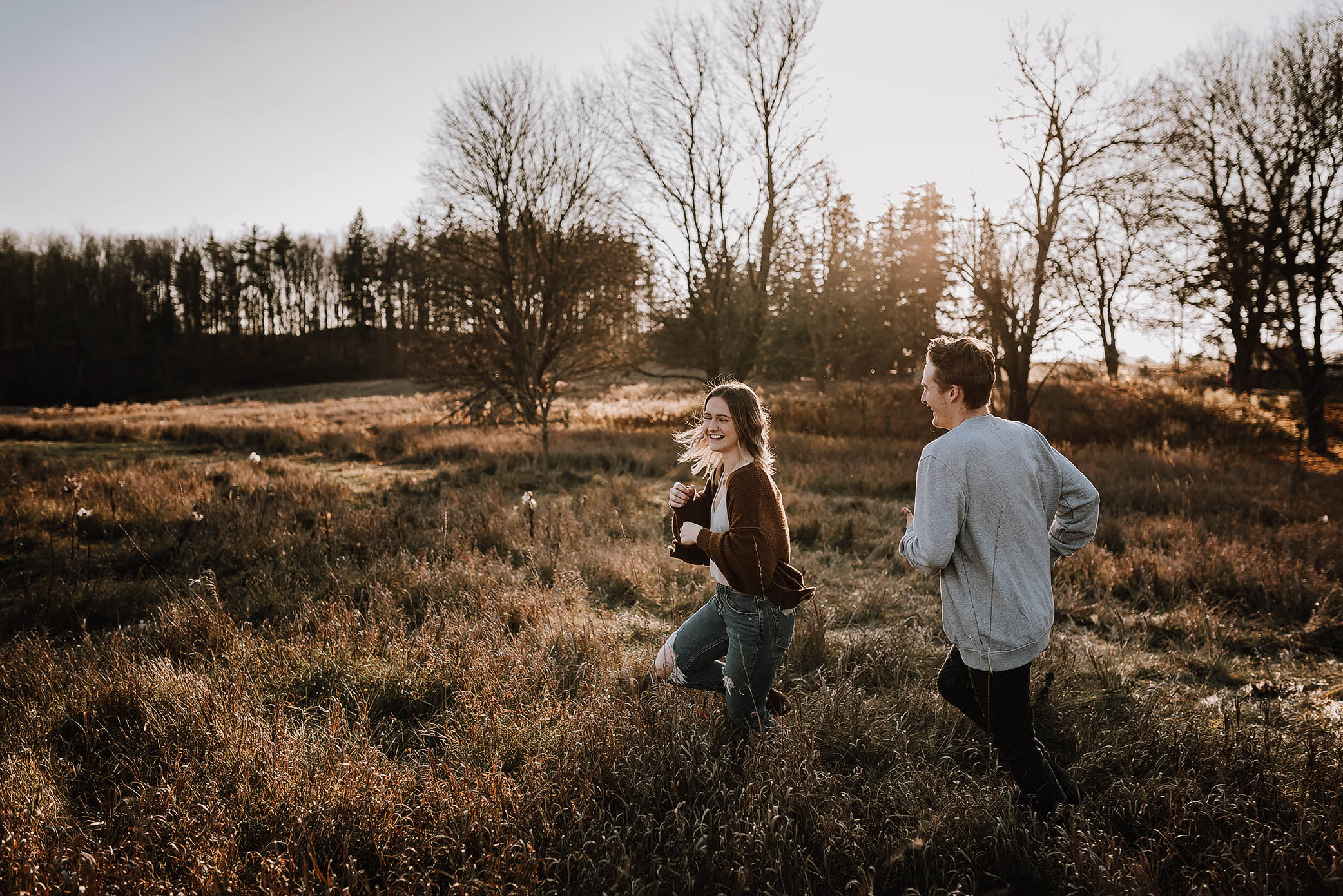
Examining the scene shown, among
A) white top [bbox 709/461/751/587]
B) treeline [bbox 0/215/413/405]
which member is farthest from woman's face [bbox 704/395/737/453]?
treeline [bbox 0/215/413/405]

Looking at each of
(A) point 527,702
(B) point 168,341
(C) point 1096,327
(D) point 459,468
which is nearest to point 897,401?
(C) point 1096,327

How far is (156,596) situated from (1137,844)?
6.81 meters

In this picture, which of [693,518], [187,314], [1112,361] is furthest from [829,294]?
[187,314]

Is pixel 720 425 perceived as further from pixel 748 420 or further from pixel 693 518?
pixel 693 518

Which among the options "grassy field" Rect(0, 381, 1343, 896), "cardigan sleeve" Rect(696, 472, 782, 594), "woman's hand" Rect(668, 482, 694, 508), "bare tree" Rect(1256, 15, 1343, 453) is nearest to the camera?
"grassy field" Rect(0, 381, 1343, 896)

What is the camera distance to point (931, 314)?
30672mm

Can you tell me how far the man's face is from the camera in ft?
8.45

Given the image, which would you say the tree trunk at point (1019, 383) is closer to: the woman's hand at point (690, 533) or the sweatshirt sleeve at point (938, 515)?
the sweatshirt sleeve at point (938, 515)

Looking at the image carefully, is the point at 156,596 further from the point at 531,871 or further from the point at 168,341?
the point at 168,341

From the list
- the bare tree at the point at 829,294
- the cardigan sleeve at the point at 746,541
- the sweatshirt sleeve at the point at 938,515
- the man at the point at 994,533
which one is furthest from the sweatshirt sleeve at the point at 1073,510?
the bare tree at the point at 829,294

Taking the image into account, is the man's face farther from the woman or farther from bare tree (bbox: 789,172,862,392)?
bare tree (bbox: 789,172,862,392)

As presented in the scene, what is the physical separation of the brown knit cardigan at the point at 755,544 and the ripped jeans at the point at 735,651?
0.09 m

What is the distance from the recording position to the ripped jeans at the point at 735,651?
2.86m

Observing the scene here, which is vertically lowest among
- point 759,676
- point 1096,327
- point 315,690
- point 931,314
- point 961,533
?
point 315,690
